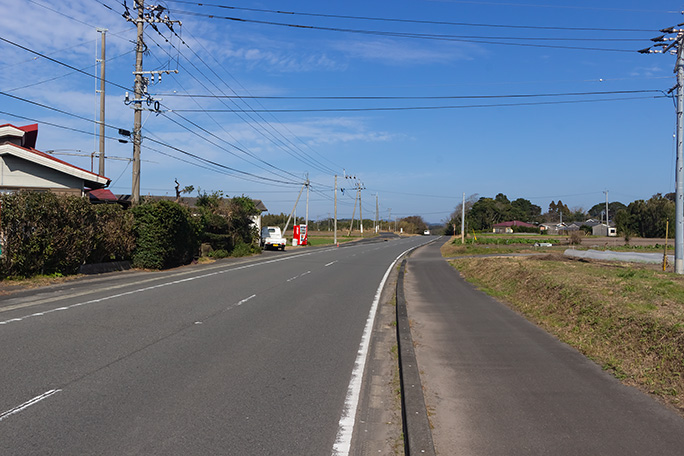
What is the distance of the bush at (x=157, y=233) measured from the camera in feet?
73.7

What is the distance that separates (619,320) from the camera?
8742 millimetres

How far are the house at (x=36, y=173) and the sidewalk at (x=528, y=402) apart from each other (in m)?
20.0

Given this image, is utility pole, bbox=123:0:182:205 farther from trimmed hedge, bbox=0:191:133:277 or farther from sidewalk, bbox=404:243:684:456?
sidewalk, bbox=404:243:684:456

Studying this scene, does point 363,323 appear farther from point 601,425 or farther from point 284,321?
point 601,425

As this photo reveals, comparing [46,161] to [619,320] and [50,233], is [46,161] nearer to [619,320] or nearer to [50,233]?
[50,233]

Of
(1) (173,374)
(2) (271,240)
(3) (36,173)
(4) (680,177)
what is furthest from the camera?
(2) (271,240)

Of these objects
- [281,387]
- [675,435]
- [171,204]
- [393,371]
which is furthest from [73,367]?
[171,204]

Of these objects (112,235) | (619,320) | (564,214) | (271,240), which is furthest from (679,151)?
(564,214)

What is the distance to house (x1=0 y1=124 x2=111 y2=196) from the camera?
23062 mm

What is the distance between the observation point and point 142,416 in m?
5.24

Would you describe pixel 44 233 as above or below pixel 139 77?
below

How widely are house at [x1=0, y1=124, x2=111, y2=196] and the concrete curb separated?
20.2m

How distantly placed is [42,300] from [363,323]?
765 cm

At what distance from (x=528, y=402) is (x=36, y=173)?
2438 centimetres
